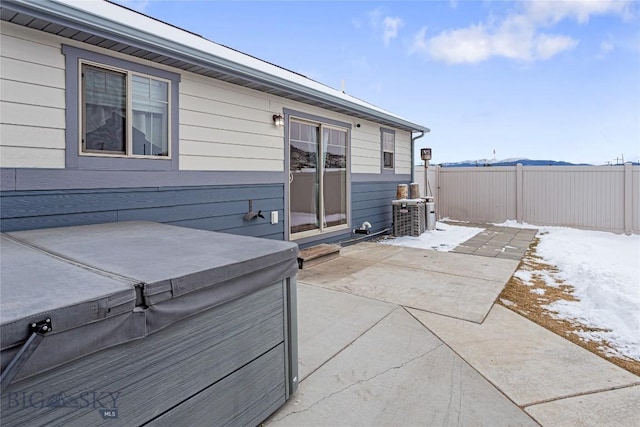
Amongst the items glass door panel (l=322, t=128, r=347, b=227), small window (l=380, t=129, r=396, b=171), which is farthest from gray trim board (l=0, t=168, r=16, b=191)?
small window (l=380, t=129, r=396, b=171)

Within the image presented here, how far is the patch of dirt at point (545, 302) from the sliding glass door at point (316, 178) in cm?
296

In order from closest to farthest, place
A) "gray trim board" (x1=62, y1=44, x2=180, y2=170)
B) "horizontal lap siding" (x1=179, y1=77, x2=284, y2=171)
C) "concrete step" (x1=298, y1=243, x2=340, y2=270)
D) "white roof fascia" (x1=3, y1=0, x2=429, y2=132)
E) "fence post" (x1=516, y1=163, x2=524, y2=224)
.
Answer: "white roof fascia" (x1=3, y1=0, x2=429, y2=132) → "gray trim board" (x1=62, y1=44, x2=180, y2=170) → "horizontal lap siding" (x1=179, y1=77, x2=284, y2=171) → "concrete step" (x1=298, y1=243, x2=340, y2=270) → "fence post" (x1=516, y1=163, x2=524, y2=224)

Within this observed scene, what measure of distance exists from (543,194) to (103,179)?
956cm

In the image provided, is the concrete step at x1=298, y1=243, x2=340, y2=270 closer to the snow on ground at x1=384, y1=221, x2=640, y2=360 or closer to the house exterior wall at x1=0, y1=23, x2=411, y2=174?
the house exterior wall at x1=0, y1=23, x2=411, y2=174

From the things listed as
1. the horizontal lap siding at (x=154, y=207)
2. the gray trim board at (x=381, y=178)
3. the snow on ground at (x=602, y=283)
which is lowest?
the snow on ground at (x=602, y=283)

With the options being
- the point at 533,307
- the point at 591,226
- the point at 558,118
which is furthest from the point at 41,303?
the point at 558,118

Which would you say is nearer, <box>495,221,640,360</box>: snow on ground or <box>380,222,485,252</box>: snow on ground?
<box>495,221,640,360</box>: snow on ground

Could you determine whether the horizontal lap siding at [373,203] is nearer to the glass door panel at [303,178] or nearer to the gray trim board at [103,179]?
the glass door panel at [303,178]

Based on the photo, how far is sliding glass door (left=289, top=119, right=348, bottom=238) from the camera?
5577 millimetres

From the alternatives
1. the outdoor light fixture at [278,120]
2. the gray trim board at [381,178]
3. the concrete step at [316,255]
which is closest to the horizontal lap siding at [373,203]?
the gray trim board at [381,178]

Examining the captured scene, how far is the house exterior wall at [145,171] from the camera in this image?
2.74 meters

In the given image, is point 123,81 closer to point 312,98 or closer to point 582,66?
point 312,98

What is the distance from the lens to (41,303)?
1054 millimetres

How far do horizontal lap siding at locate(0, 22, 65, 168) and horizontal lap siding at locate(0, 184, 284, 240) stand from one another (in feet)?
0.97
